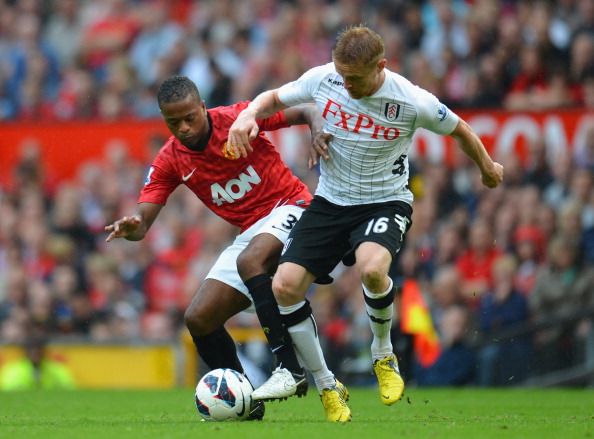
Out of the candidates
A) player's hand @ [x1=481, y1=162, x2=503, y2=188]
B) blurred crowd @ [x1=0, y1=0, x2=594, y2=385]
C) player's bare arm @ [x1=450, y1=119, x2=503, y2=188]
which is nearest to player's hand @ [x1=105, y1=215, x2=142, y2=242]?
player's bare arm @ [x1=450, y1=119, x2=503, y2=188]

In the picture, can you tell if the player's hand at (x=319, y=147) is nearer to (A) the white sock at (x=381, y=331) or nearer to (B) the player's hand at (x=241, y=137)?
(B) the player's hand at (x=241, y=137)

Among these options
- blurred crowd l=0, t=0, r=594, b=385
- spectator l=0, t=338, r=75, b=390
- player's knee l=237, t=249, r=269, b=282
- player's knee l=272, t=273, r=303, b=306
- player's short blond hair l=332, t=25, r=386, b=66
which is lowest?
spectator l=0, t=338, r=75, b=390

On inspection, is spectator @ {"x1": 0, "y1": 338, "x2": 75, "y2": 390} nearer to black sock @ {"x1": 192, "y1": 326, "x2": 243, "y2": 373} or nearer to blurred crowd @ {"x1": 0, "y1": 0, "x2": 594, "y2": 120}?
blurred crowd @ {"x1": 0, "y1": 0, "x2": 594, "y2": 120}

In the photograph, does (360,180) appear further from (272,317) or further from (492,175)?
(272,317)

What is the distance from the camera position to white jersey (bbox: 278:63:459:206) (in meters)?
8.21

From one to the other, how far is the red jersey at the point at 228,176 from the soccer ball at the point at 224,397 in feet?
4.04

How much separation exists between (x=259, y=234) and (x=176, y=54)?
9.43 meters

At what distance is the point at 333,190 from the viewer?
8578 millimetres

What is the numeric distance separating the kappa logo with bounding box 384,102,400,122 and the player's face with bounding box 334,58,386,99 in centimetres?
13

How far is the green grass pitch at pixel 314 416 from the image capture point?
7.45 metres

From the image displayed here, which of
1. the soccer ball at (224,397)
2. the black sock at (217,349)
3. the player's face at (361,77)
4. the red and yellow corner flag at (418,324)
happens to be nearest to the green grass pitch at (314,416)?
the soccer ball at (224,397)

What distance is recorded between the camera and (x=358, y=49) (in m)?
7.85

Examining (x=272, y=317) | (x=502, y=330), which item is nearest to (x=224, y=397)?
(x=272, y=317)

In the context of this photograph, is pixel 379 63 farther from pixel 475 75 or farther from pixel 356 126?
pixel 475 75
